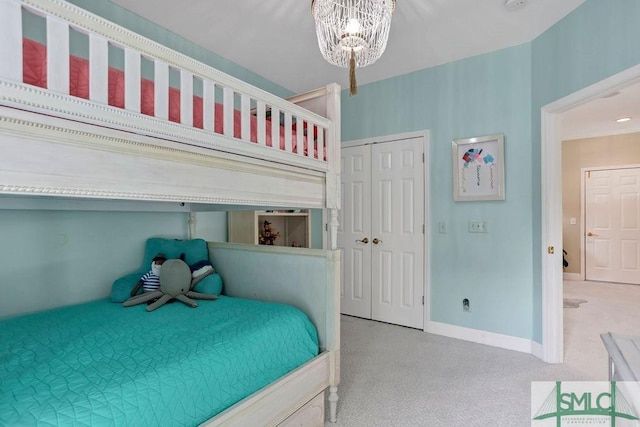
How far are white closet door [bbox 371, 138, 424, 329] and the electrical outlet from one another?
0.44 m

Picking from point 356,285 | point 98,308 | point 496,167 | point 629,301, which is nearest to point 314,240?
point 356,285

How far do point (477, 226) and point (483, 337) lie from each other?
0.96 m

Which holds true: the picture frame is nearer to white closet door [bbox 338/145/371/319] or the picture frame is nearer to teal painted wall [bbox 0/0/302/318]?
white closet door [bbox 338/145/371/319]

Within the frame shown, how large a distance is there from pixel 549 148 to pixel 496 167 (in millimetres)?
403

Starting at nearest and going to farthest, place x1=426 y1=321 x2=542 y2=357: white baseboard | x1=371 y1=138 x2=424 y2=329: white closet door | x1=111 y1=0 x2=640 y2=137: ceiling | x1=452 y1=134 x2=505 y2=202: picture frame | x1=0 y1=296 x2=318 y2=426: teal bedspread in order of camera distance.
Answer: x1=0 y1=296 x2=318 y2=426: teal bedspread < x1=111 y1=0 x2=640 y2=137: ceiling < x1=426 y1=321 x2=542 y2=357: white baseboard < x1=452 y1=134 x2=505 y2=202: picture frame < x1=371 y1=138 x2=424 y2=329: white closet door

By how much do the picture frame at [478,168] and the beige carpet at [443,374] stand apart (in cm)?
130

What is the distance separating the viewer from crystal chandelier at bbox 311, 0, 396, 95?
167cm

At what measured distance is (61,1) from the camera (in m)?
0.87

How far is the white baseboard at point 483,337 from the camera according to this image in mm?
2624

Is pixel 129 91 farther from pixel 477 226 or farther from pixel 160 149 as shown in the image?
pixel 477 226

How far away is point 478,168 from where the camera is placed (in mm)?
2812

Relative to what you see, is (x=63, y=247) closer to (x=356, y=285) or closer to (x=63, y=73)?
(x=63, y=73)

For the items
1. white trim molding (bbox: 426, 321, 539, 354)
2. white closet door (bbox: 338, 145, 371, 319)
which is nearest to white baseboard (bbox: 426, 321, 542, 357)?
white trim molding (bbox: 426, 321, 539, 354)

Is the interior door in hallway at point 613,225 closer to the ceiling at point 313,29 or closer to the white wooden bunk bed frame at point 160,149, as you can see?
the ceiling at point 313,29
